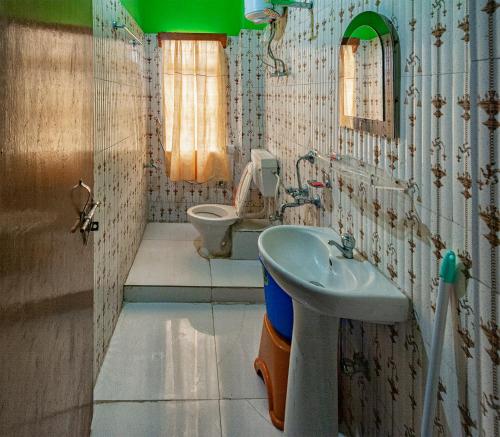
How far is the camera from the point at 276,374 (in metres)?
1.97

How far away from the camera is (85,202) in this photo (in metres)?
1.48

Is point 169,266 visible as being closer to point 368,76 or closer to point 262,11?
point 262,11

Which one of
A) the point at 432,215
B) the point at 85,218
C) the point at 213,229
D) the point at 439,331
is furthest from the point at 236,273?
the point at 439,331

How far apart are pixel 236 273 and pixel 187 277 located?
0.36 m

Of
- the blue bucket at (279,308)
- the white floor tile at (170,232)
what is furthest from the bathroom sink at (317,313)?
the white floor tile at (170,232)

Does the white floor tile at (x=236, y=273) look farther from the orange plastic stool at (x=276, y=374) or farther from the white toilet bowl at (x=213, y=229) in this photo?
the orange plastic stool at (x=276, y=374)

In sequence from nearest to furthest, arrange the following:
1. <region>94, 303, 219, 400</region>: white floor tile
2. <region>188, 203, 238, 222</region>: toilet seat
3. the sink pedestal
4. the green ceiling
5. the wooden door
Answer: the wooden door
the sink pedestal
<region>94, 303, 219, 400</region>: white floor tile
<region>188, 203, 238, 222</region>: toilet seat
the green ceiling

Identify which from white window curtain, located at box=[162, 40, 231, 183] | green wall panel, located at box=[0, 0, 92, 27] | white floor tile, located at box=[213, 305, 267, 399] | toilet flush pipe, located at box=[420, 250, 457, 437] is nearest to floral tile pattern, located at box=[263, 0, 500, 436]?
toilet flush pipe, located at box=[420, 250, 457, 437]

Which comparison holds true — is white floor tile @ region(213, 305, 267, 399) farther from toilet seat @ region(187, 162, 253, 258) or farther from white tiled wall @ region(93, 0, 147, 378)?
toilet seat @ region(187, 162, 253, 258)

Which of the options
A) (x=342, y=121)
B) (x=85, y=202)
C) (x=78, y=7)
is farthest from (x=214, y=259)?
(x=78, y=7)

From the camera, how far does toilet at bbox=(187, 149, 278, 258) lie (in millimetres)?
3451

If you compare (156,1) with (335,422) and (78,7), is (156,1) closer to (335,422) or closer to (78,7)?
(78,7)

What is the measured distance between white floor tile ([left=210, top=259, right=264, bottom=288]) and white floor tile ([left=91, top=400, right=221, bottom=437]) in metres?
1.16

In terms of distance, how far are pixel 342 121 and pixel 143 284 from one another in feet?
5.81
